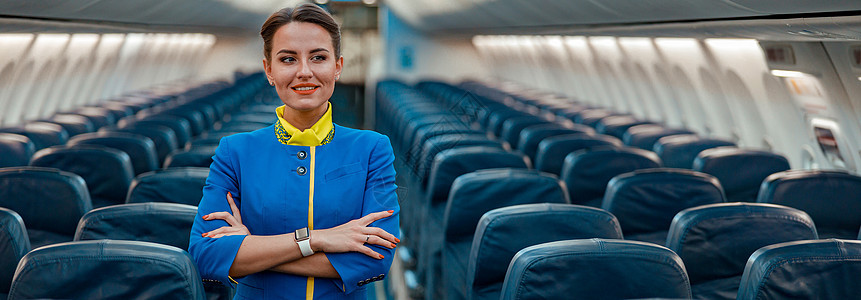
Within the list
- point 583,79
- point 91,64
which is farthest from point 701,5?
point 91,64

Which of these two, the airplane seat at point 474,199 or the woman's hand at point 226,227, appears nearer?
the woman's hand at point 226,227

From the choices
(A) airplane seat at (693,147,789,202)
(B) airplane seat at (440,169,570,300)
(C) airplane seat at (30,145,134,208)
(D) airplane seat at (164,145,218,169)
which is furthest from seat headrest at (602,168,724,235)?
(C) airplane seat at (30,145,134,208)

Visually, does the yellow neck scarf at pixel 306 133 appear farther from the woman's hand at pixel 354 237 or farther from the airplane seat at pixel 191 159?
the airplane seat at pixel 191 159

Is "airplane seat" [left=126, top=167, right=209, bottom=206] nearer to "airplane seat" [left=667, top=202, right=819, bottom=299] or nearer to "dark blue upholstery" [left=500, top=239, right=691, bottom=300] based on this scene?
"dark blue upholstery" [left=500, top=239, right=691, bottom=300]

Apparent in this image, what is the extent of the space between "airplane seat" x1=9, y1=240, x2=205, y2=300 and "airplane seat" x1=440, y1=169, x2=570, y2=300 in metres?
2.26

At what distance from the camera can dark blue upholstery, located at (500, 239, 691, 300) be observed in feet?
8.83

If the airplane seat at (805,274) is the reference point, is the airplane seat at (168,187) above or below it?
below

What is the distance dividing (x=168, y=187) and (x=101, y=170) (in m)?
1.25

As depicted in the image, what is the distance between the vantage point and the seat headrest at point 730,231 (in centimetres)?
347

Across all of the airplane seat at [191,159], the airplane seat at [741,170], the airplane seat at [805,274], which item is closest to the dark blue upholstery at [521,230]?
the airplane seat at [805,274]

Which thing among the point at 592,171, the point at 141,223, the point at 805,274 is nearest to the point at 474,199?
the point at 592,171

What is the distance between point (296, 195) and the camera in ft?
7.52

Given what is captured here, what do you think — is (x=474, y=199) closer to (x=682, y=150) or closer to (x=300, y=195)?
(x=300, y=195)

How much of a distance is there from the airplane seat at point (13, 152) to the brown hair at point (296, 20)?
493 cm
